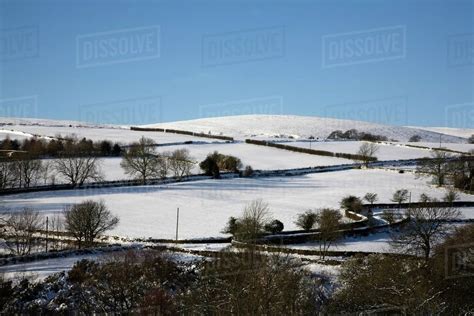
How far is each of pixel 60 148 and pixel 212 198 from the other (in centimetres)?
2829

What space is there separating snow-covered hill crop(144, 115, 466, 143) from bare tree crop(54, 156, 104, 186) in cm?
5905

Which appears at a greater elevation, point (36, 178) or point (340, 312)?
point (36, 178)

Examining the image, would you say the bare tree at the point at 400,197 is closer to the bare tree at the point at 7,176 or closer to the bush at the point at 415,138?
the bare tree at the point at 7,176

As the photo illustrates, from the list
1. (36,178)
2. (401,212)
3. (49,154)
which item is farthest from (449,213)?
(49,154)

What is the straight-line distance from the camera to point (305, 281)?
25578 mm

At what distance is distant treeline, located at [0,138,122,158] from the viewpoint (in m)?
69.1

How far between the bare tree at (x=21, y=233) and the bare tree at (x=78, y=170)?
21434mm

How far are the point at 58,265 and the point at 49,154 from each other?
4540cm

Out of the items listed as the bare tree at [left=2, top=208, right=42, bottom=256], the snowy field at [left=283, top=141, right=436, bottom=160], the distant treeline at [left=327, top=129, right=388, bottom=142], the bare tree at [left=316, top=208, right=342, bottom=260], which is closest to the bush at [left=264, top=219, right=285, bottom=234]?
the bare tree at [left=316, top=208, right=342, bottom=260]

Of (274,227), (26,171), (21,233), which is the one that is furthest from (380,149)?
(21,233)

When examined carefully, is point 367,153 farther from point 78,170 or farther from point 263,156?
point 78,170

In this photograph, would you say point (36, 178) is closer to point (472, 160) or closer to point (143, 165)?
point (143, 165)

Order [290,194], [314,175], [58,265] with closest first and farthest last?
[58,265] → [290,194] → [314,175]

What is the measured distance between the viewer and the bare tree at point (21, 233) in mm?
35938
